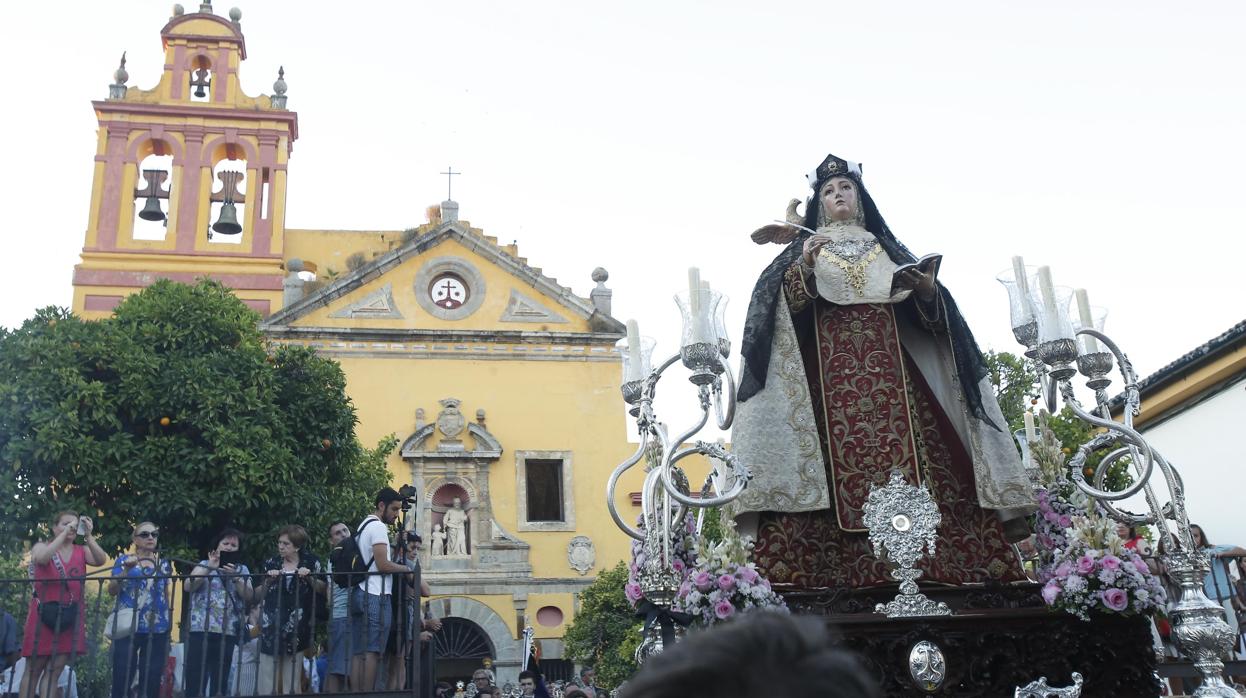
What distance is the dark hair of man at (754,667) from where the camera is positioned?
3.62ft

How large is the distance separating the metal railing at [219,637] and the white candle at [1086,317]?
4165 mm

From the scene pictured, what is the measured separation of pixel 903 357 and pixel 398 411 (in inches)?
696

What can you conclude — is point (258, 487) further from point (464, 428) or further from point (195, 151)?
point (195, 151)

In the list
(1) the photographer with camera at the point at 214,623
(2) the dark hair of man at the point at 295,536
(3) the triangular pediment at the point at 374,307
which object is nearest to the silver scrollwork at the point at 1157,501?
(2) the dark hair of man at the point at 295,536

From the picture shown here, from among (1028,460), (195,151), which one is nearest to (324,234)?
(195,151)

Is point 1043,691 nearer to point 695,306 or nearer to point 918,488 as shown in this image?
point 918,488

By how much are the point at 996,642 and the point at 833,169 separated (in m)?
2.84

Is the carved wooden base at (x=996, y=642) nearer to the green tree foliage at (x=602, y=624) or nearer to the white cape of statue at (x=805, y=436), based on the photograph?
the white cape of statue at (x=805, y=436)

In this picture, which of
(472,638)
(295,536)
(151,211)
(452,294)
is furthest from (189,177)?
(295,536)

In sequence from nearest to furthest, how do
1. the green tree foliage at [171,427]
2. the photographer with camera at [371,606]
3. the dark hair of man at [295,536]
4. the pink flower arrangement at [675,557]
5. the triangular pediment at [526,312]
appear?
the pink flower arrangement at [675,557]
the photographer with camera at [371,606]
the dark hair of man at [295,536]
the green tree foliage at [171,427]
the triangular pediment at [526,312]

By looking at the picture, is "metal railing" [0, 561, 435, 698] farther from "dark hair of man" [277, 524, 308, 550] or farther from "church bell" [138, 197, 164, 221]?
"church bell" [138, 197, 164, 221]

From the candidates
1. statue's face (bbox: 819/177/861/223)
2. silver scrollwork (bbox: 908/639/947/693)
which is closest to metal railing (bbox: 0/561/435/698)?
silver scrollwork (bbox: 908/639/947/693)

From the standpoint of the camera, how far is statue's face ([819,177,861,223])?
6988mm

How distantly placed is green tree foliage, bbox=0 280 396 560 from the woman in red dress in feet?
19.3
